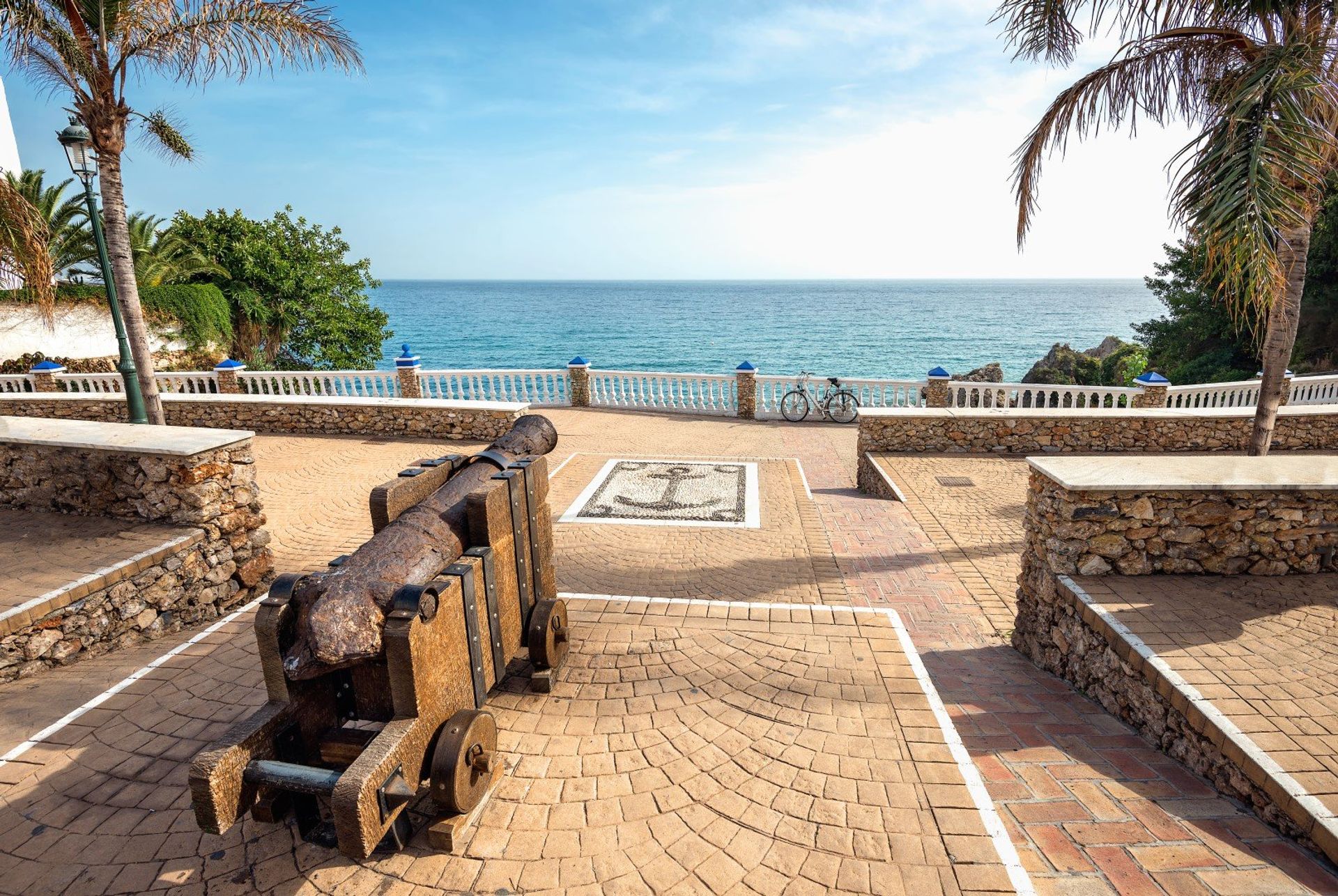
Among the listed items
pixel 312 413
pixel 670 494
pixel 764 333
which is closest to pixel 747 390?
pixel 670 494

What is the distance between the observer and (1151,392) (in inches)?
470

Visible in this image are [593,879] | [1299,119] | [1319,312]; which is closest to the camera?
[593,879]

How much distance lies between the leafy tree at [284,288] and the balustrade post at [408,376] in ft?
32.5

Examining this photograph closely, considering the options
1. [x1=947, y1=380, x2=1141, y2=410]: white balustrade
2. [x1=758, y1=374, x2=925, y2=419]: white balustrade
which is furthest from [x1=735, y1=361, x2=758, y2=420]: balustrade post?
[x1=947, y1=380, x2=1141, y2=410]: white balustrade

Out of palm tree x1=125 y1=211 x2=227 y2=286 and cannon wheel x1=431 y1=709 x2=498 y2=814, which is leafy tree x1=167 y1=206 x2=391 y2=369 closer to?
palm tree x1=125 y1=211 x2=227 y2=286

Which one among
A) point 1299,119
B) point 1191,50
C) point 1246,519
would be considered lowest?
point 1246,519

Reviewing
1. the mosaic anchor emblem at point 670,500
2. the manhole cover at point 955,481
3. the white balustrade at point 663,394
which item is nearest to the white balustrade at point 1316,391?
the manhole cover at point 955,481

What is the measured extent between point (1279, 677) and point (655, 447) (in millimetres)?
9280

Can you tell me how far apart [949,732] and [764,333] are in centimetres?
8063

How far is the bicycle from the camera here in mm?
14922

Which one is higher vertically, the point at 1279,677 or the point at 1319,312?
the point at 1319,312

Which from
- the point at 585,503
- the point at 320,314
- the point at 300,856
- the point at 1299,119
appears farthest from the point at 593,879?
the point at 320,314

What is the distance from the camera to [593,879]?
254 centimetres

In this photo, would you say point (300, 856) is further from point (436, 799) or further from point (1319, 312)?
point (1319, 312)
